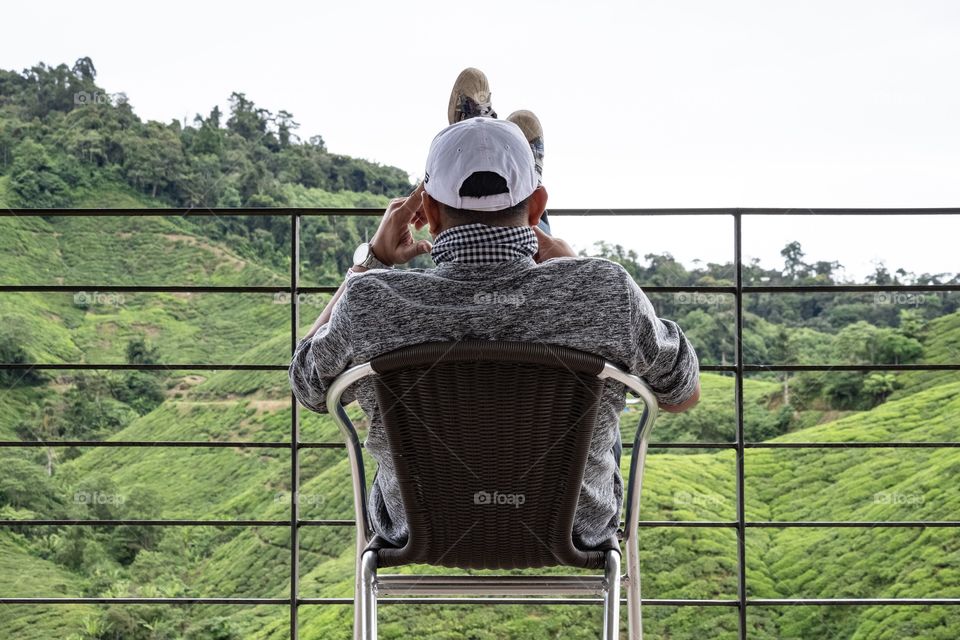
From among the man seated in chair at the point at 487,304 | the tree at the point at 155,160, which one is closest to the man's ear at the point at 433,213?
the man seated in chair at the point at 487,304

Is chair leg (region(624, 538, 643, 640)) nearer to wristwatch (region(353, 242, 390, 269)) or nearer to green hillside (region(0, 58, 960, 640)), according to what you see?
wristwatch (region(353, 242, 390, 269))

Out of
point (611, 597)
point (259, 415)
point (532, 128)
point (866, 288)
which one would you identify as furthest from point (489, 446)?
point (259, 415)

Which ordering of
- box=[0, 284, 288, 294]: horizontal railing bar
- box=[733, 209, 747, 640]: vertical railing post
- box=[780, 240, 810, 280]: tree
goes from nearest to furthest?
box=[0, 284, 288, 294]: horizontal railing bar < box=[733, 209, 747, 640]: vertical railing post < box=[780, 240, 810, 280]: tree

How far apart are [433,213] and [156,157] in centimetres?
2646

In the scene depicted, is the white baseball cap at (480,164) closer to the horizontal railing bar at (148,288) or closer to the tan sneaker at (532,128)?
the tan sneaker at (532,128)

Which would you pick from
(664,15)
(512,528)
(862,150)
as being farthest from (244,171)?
(512,528)

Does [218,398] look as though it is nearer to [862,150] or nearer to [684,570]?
[684,570]

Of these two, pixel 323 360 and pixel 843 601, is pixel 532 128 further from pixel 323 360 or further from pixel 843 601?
pixel 843 601

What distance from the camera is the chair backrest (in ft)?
3.35

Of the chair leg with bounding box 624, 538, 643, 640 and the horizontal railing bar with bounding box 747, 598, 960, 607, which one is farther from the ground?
the chair leg with bounding box 624, 538, 643, 640

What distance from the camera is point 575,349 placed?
104 cm

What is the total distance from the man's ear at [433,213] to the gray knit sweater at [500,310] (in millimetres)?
35

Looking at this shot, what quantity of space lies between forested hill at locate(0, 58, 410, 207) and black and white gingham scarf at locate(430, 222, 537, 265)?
77.8 feet

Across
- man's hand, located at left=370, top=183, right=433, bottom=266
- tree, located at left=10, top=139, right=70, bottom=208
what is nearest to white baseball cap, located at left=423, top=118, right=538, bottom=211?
man's hand, located at left=370, top=183, right=433, bottom=266
